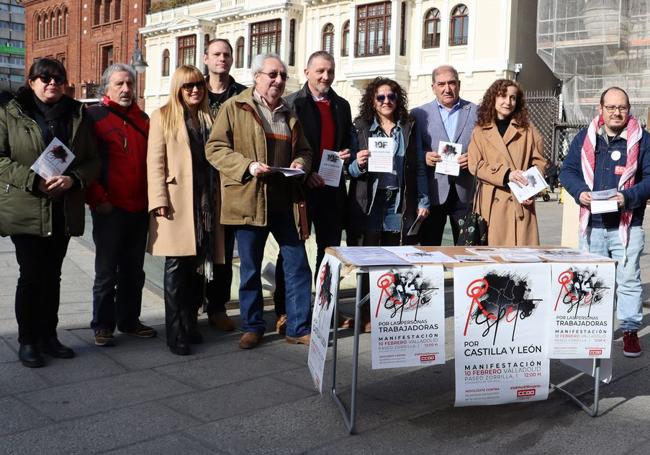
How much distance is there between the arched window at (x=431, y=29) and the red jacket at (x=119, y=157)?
30896 mm

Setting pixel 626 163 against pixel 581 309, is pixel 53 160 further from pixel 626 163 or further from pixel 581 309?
pixel 626 163

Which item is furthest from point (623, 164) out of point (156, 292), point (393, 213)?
point (156, 292)

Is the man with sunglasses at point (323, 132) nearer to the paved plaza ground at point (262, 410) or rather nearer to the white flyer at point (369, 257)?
the paved plaza ground at point (262, 410)

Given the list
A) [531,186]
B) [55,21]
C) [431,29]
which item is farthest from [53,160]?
[55,21]

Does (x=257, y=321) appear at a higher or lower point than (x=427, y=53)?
lower

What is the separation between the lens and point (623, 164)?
540 centimetres

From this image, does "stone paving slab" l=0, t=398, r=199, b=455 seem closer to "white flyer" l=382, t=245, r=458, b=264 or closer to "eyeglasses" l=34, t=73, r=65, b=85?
"white flyer" l=382, t=245, r=458, b=264

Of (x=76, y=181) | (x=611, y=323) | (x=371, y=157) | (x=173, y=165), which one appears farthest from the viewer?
(x=371, y=157)

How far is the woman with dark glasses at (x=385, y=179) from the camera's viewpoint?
5.81 metres

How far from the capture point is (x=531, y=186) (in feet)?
17.4

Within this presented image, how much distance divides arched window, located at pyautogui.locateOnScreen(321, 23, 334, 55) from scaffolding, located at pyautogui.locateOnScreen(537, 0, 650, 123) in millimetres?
12607

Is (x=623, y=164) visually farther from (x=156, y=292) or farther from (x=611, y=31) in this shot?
(x=611, y=31)

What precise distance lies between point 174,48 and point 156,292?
43672 millimetres

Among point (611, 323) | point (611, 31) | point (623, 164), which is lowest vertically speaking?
point (611, 323)
